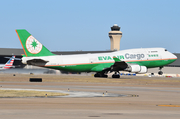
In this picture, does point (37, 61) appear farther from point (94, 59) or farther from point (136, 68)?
point (136, 68)

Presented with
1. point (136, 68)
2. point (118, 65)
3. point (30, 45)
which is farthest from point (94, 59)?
point (30, 45)

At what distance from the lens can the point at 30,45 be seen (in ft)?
199

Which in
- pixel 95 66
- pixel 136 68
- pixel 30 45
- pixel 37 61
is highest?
pixel 30 45

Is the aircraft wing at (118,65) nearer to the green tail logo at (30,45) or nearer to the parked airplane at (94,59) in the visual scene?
the parked airplane at (94,59)

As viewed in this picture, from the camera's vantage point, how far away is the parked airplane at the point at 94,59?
197 feet

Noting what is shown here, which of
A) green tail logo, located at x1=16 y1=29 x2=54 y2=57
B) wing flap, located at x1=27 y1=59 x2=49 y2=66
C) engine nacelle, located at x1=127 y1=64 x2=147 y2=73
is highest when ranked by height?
green tail logo, located at x1=16 y1=29 x2=54 y2=57

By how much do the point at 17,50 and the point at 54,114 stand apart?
407ft

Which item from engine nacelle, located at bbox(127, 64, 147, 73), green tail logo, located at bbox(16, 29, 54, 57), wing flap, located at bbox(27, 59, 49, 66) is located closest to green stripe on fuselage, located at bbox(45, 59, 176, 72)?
wing flap, located at bbox(27, 59, 49, 66)

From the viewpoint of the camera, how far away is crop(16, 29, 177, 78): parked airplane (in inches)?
2368

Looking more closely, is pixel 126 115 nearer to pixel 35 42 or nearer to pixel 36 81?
pixel 36 81

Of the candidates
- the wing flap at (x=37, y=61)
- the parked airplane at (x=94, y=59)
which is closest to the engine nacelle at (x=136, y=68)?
the parked airplane at (x=94, y=59)

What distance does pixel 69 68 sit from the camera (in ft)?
202

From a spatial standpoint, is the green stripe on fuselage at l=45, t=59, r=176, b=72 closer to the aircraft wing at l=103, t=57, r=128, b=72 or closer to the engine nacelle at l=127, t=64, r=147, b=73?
the aircraft wing at l=103, t=57, r=128, b=72

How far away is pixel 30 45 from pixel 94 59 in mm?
12339
